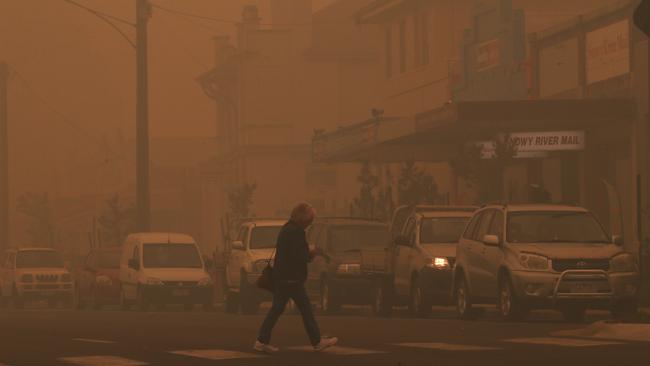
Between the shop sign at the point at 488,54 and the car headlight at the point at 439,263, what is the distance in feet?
67.3

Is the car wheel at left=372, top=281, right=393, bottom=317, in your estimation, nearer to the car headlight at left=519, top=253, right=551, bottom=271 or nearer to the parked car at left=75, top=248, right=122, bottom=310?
the car headlight at left=519, top=253, right=551, bottom=271

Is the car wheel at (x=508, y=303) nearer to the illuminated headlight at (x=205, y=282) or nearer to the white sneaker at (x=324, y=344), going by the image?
the white sneaker at (x=324, y=344)

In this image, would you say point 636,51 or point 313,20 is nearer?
point 636,51

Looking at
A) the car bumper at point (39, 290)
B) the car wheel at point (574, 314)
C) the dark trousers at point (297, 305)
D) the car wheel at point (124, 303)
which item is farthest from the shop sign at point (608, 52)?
the dark trousers at point (297, 305)

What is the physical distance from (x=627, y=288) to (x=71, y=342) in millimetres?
8489

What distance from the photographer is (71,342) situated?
21.8 metres

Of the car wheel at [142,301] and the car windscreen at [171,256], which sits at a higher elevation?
the car windscreen at [171,256]

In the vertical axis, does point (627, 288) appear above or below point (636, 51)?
below

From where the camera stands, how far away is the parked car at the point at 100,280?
4340cm

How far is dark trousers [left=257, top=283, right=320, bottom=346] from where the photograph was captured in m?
18.1

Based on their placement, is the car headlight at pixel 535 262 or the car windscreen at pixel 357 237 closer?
the car headlight at pixel 535 262

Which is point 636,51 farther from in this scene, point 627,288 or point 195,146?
point 195,146

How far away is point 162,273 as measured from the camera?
1533 inches

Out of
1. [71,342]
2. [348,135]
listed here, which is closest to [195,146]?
[348,135]
